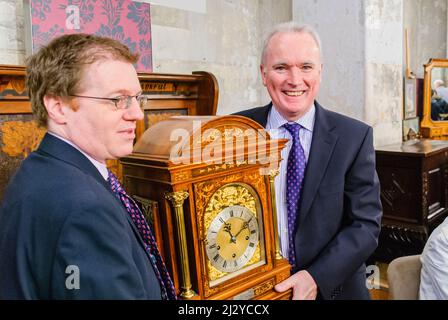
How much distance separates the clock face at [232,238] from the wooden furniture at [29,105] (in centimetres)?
71

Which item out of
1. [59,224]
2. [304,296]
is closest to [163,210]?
[59,224]

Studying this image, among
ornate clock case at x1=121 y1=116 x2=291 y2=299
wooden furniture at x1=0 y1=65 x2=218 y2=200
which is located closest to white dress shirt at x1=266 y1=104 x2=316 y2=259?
ornate clock case at x1=121 y1=116 x2=291 y2=299

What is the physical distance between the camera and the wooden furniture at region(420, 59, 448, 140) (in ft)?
17.2

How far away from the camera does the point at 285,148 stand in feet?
5.40

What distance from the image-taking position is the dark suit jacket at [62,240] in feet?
2.77

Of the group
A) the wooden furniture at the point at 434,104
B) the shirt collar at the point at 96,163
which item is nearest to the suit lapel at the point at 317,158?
the shirt collar at the point at 96,163

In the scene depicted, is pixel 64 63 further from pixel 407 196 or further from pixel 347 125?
pixel 407 196

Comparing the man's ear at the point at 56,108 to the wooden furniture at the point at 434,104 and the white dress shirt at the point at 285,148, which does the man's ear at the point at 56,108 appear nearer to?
the white dress shirt at the point at 285,148

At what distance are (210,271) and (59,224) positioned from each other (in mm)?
555

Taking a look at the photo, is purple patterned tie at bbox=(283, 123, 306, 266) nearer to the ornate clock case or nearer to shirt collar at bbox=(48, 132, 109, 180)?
the ornate clock case

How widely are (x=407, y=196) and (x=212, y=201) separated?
2974 millimetres

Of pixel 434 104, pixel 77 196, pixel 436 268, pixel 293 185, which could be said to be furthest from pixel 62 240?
pixel 434 104

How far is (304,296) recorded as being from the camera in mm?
1468

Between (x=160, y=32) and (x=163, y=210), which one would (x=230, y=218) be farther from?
(x=160, y=32)
